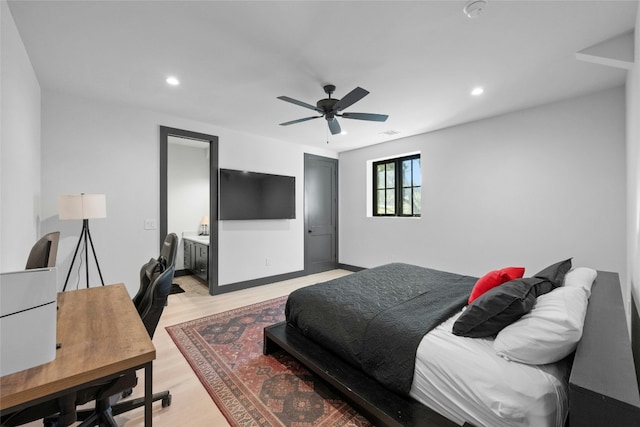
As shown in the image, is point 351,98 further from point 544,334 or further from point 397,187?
point 397,187

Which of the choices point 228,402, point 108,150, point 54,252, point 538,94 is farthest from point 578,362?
point 108,150

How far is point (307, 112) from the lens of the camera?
11.6ft

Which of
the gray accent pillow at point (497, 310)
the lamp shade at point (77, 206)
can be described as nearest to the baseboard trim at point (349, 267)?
the gray accent pillow at point (497, 310)

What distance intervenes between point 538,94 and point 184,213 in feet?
19.4

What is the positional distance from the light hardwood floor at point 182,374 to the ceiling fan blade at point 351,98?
252cm

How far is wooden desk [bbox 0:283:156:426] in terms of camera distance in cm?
86

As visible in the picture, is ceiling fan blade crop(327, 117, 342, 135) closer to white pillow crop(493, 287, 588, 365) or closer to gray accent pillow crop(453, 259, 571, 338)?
gray accent pillow crop(453, 259, 571, 338)

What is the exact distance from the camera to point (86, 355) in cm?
104

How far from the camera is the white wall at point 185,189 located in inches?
212

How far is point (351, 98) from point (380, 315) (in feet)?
5.90

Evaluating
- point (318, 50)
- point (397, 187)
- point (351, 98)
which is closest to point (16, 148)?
point (318, 50)

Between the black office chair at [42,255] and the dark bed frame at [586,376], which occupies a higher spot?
the black office chair at [42,255]

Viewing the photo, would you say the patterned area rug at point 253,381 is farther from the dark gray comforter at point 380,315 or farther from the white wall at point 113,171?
the white wall at point 113,171

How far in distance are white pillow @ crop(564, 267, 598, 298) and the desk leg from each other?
240cm
